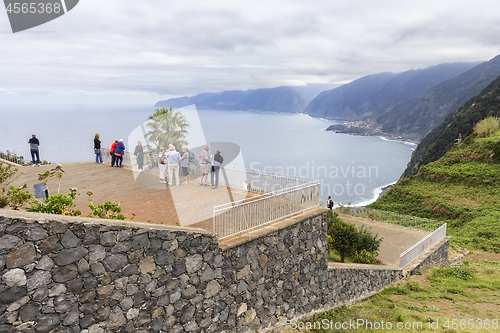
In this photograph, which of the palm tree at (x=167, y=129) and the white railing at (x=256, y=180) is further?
the palm tree at (x=167, y=129)

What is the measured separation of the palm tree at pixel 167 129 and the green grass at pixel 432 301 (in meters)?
21.8

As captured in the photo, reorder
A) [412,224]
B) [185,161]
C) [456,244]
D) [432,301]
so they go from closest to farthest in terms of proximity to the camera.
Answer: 1. [432,301]
2. [185,161]
3. [412,224]
4. [456,244]

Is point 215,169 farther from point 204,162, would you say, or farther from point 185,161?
point 185,161

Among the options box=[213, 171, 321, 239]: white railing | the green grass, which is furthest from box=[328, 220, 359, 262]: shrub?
box=[213, 171, 321, 239]: white railing

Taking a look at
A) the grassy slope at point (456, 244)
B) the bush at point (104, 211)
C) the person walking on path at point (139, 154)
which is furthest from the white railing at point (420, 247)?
the person walking on path at point (139, 154)

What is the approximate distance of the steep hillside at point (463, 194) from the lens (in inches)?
850

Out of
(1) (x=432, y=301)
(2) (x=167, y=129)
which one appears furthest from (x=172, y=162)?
(2) (x=167, y=129)

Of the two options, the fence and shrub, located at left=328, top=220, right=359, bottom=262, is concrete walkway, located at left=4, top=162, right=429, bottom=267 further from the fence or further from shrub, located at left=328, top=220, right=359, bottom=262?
shrub, located at left=328, top=220, right=359, bottom=262

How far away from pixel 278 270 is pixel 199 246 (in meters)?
2.84

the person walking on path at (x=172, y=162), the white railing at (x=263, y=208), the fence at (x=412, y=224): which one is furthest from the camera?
the fence at (x=412, y=224)

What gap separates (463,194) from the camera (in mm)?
26906

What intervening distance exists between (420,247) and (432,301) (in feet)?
18.6

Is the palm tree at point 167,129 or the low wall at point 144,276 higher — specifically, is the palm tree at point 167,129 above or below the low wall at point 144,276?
above

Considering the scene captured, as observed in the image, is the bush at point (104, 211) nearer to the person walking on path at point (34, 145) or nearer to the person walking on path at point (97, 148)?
the person walking on path at point (97, 148)
